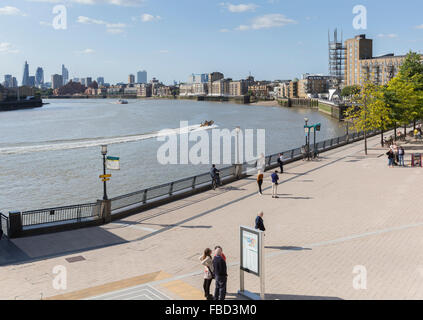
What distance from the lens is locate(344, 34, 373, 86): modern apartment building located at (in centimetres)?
19175

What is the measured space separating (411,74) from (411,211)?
41.9 meters

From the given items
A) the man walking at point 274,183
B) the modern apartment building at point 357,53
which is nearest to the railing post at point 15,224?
the man walking at point 274,183

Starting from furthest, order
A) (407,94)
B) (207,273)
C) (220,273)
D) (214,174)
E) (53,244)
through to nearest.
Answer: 1. (407,94)
2. (214,174)
3. (53,244)
4. (207,273)
5. (220,273)

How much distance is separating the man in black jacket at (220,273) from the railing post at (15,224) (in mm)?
8730

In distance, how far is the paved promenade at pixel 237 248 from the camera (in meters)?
10.9

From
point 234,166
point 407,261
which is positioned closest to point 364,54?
point 234,166

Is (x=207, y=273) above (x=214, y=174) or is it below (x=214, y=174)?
below

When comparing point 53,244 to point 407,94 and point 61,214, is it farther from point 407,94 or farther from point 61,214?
point 407,94

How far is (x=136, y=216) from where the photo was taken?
18766mm

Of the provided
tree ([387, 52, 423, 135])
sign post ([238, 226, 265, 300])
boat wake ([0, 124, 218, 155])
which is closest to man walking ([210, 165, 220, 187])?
sign post ([238, 226, 265, 300])

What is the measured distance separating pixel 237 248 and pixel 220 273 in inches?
164

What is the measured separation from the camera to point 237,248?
45.8ft

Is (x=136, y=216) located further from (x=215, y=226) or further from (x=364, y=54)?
(x=364, y=54)

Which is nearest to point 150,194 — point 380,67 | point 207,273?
point 207,273
